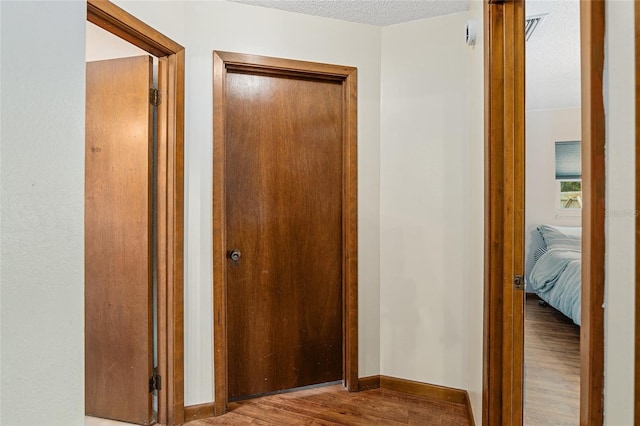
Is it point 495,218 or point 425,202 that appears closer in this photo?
point 495,218

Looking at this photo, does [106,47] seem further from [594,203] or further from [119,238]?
[594,203]

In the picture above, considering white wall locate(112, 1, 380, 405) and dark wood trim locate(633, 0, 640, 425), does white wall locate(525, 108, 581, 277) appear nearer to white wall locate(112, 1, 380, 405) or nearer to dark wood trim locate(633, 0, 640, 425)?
white wall locate(112, 1, 380, 405)

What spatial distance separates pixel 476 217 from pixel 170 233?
1621mm

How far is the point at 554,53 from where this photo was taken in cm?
225

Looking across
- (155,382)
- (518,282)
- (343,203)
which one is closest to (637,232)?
(518,282)

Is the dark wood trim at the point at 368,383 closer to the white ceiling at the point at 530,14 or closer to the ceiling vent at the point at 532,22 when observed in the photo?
the white ceiling at the point at 530,14

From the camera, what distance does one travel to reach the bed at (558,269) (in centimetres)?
148

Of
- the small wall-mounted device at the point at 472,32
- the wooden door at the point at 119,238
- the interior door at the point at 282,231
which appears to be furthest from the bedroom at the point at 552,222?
the wooden door at the point at 119,238

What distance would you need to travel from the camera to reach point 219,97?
6.55 feet

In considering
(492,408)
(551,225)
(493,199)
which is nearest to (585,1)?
(493,199)

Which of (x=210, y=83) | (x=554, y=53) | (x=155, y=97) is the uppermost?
(x=554, y=53)

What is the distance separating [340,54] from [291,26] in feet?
1.14
